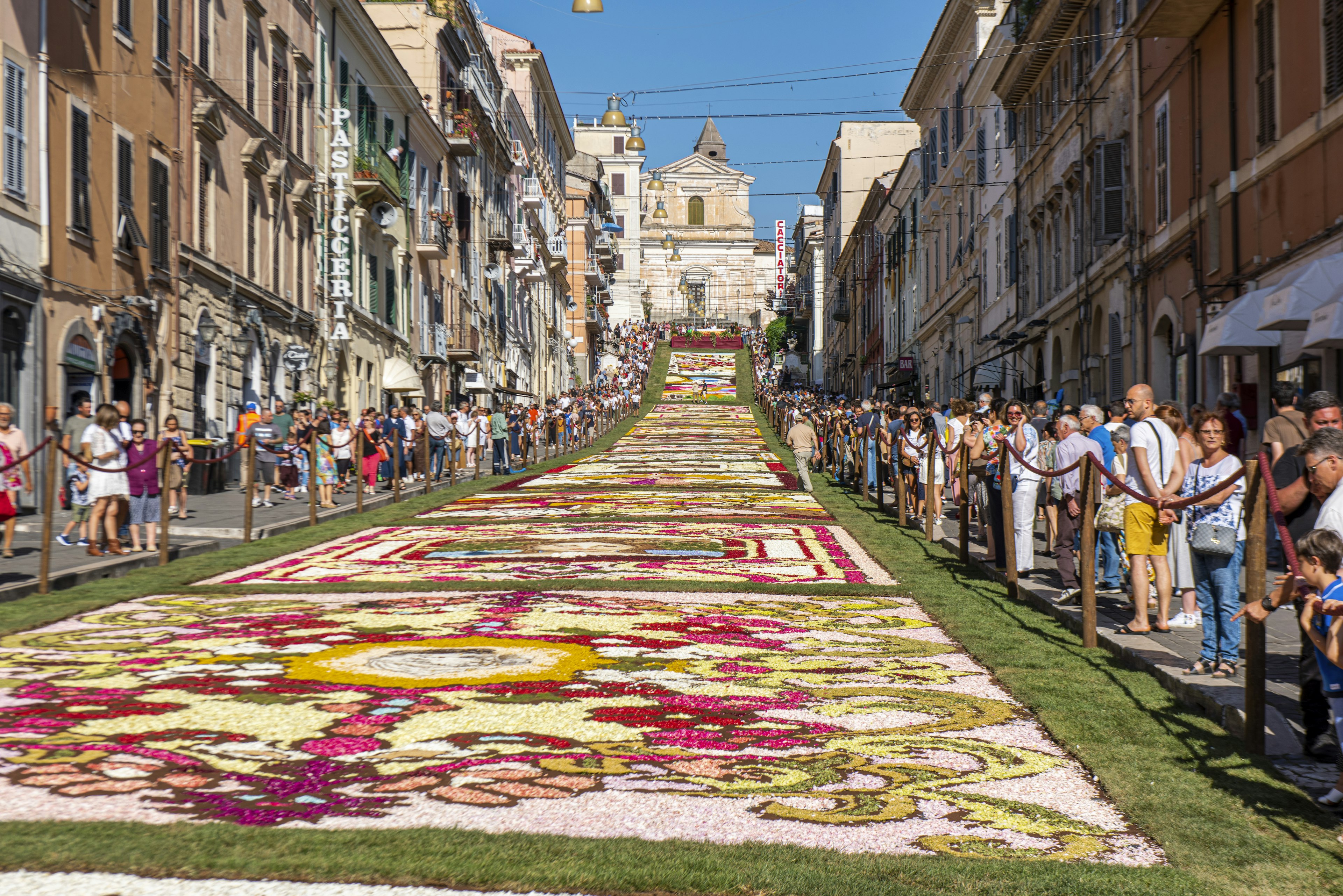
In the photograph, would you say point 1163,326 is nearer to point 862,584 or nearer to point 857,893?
point 862,584

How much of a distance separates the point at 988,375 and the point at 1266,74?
2033cm

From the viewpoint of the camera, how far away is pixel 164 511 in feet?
43.4

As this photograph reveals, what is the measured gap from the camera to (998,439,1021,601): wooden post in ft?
37.1

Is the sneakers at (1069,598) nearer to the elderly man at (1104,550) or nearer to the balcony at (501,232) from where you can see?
the elderly man at (1104,550)

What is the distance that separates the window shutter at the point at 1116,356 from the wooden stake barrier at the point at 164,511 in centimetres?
1636

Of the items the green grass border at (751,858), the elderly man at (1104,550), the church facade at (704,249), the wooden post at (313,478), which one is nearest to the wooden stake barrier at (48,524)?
the wooden post at (313,478)

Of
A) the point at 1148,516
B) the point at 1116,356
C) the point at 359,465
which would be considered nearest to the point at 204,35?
the point at 359,465

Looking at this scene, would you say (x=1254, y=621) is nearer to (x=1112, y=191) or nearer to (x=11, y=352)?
(x=11, y=352)

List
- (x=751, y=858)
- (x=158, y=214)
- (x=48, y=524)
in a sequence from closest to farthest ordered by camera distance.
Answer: (x=751, y=858) < (x=48, y=524) < (x=158, y=214)

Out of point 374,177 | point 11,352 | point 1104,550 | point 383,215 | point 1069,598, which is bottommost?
point 1069,598

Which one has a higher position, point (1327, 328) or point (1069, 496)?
point (1327, 328)

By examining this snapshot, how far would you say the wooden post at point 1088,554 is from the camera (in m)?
8.85

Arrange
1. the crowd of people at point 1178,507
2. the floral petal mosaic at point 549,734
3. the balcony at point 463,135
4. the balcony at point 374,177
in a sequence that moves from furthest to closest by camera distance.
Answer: the balcony at point 463,135 → the balcony at point 374,177 → the crowd of people at point 1178,507 → the floral petal mosaic at point 549,734

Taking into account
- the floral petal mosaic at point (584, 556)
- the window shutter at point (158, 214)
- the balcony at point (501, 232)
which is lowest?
the floral petal mosaic at point (584, 556)
